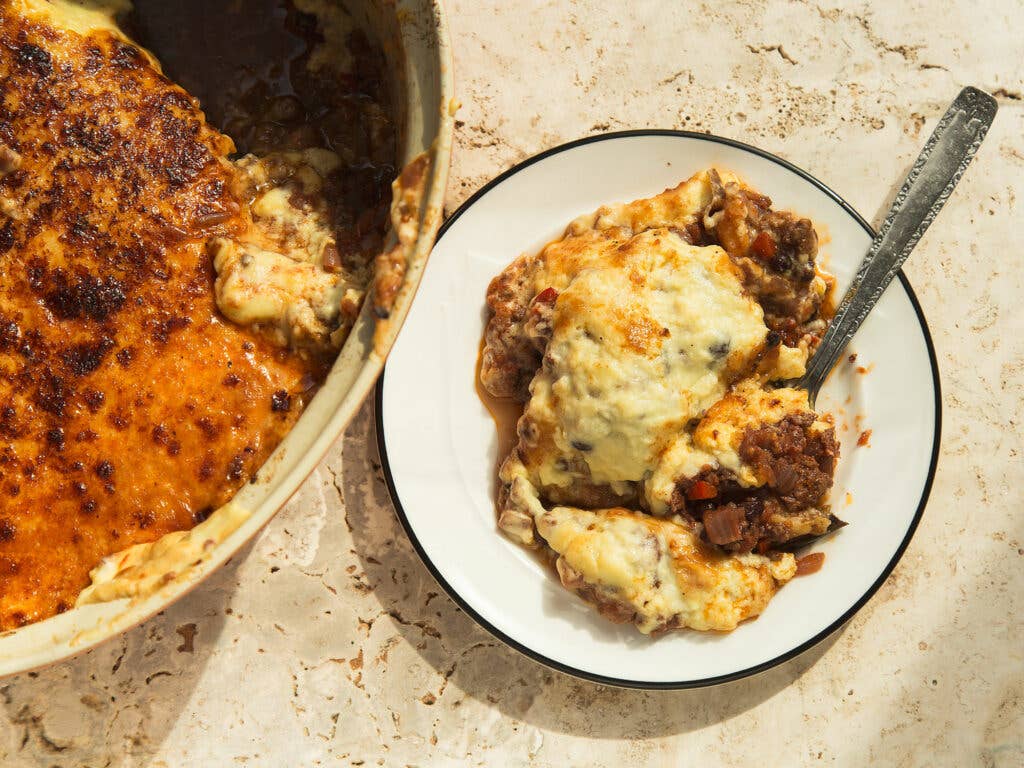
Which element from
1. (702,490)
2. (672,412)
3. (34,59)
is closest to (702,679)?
(702,490)

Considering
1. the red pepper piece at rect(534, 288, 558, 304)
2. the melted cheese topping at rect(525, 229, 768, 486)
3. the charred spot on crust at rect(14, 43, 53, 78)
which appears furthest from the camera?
the red pepper piece at rect(534, 288, 558, 304)

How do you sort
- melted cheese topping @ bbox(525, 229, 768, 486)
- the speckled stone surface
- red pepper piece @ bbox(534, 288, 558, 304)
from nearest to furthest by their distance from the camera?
melted cheese topping @ bbox(525, 229, 768, 486) → red pepper piece @ bbox(534, 288, 558, 304) → the speckled stone surface

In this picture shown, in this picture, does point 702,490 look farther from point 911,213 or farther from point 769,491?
point 911,213

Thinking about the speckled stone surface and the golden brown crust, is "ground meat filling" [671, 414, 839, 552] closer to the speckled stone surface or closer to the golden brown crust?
the speckled stone surface

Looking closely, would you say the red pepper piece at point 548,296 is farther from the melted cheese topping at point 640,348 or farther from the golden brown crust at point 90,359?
the golden brown crust at point 90,359

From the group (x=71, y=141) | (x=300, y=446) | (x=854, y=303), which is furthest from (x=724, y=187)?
(x=71, y=141)

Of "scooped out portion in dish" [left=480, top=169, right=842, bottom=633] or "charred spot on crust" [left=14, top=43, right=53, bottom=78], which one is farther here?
"scooped out portion in dish" [left=480, top=169, right=842, bottom=633]

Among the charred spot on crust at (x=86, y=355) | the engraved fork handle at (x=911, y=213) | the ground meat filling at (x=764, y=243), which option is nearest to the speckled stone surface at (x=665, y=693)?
the engraved fork handle at (x=911, y=213)

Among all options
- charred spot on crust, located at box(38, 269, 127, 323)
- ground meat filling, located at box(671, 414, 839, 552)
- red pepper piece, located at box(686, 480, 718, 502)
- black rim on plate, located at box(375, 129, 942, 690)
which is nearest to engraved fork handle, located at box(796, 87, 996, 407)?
black rim on plate, located at box(375, 129, 942, 690)
